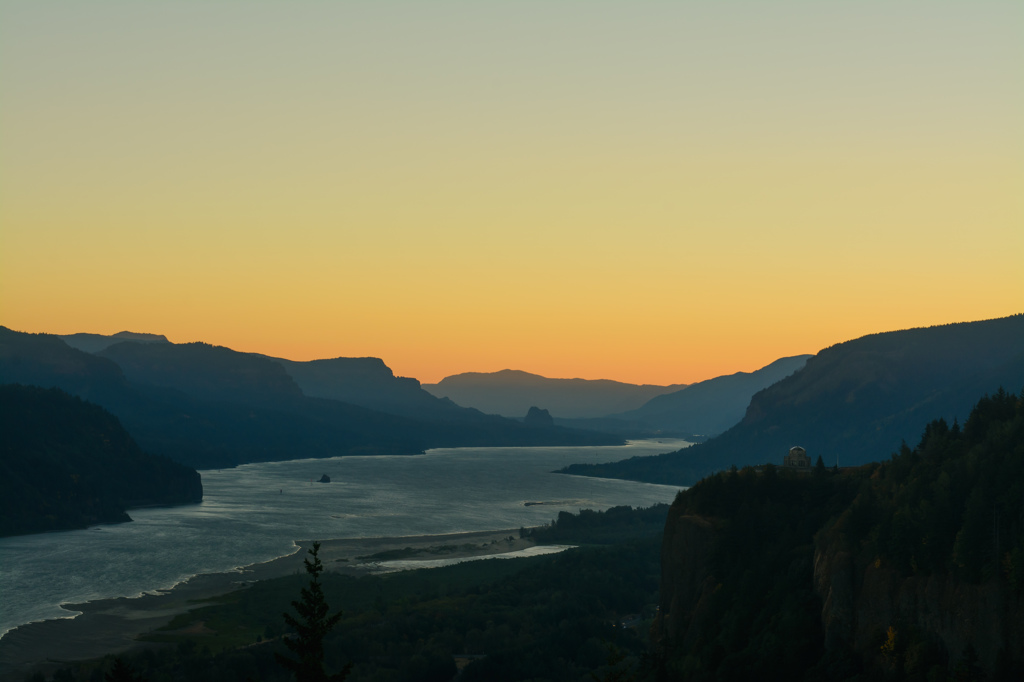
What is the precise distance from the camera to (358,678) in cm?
9319

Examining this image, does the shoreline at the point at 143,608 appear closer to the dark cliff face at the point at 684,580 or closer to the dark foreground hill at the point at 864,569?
the dark cliff face at the point at 684,580

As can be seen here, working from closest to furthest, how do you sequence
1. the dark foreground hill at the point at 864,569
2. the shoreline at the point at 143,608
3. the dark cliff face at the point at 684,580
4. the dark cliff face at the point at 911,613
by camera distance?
the dark cliff face at the point at 911,613 < the dark foreground hill at the point at 864,569 < the dark cliff face at the point at 684,580 < the shoreline at the point at 143,608

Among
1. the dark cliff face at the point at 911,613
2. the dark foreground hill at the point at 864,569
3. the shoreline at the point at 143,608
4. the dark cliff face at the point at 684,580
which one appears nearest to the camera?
the dark cliff face at the point at 911,613

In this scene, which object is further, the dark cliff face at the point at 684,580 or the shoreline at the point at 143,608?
the shoreline at the point at 143,608

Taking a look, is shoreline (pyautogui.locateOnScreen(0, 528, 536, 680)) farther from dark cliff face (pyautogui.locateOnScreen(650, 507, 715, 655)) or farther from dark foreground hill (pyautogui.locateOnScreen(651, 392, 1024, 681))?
dark foreground hill (pyautogui.locateOnScreen(651, 392, 1024, 681))

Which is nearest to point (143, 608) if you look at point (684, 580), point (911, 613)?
point (684, 580)

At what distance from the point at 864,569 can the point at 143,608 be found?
10192 cm

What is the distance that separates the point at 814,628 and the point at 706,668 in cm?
885

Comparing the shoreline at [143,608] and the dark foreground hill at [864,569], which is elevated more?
the dark foreground hill at [864,569]

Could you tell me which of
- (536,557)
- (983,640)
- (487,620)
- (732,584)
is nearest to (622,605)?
(487,620)

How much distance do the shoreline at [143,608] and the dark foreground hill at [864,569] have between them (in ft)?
216

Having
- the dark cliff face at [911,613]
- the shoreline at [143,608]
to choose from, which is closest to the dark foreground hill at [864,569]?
the dark cliff face at [911,613]

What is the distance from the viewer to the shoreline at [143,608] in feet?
361

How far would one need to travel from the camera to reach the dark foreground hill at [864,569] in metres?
58.6
